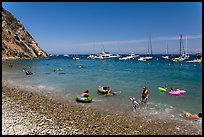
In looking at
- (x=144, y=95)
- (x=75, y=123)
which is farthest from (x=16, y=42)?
(x=75, y=123)

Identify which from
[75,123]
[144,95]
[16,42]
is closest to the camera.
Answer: [75,123]

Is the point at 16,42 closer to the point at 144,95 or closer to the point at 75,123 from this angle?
the point at 144,95

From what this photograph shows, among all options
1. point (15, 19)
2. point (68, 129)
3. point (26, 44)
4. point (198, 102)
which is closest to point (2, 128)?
point (68, 129)

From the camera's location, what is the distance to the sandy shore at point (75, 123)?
13.8 metres

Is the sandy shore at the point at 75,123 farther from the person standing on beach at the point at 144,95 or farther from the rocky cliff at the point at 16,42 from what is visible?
the rocky cliff at the point at 16,42

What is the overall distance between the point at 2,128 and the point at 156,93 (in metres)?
20.7

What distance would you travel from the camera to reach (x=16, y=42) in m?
116

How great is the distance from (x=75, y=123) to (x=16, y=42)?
110550 mm

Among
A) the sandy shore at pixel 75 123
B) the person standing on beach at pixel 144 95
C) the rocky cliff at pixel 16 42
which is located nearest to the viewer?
the sandy shore at pixel 75 123

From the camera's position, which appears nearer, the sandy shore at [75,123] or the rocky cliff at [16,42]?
the sandy shore at [75,123]

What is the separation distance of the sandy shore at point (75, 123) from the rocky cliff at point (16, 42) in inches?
3578

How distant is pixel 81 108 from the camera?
20.4 metres

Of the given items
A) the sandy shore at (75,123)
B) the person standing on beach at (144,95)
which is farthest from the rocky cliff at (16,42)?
the person standing on beach at (144,95)

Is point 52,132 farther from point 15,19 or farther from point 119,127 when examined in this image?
point 15,19
